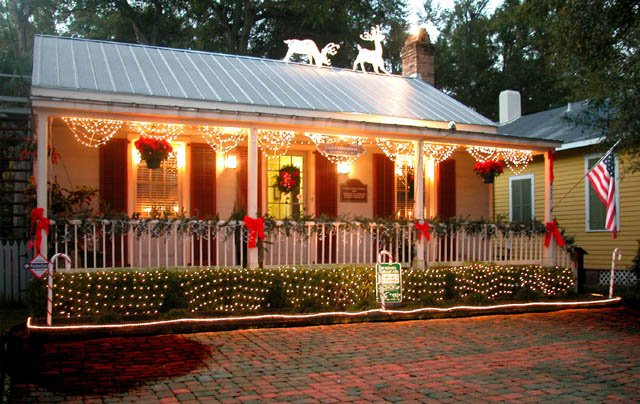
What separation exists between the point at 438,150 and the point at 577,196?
20.5 feet

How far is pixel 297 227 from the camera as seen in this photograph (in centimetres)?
997

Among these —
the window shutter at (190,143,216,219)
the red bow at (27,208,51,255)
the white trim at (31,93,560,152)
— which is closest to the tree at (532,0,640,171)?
the white trim at (31,93,560,152)

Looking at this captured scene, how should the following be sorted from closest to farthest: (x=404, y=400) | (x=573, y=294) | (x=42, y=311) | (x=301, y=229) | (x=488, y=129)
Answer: (x=404, y=400) < (x=42, y=311) < (x=301, y=229) < (x=573, y=294) < (x=488, y=129)

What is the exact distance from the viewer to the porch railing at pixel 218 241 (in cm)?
889

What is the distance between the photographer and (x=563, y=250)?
39.6 ft

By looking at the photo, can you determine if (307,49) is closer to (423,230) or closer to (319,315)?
(423,230)

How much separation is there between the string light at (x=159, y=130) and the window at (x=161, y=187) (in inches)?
19.7

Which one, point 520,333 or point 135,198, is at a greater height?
point 135,198

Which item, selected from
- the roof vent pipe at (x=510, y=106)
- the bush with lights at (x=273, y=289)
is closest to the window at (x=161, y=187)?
the bush with lights at (x=273, y=289)

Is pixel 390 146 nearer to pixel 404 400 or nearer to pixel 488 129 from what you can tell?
pixel 488 129

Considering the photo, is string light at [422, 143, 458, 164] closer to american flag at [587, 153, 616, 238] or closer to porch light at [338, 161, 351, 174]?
porch light at [338, 161, 351, 174]

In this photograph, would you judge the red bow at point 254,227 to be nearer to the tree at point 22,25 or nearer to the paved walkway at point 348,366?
→ the paved walkway at point 348,366

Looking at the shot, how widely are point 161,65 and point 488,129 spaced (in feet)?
22.7

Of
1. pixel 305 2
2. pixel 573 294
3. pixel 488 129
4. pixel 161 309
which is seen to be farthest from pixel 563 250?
pixel 305 2
